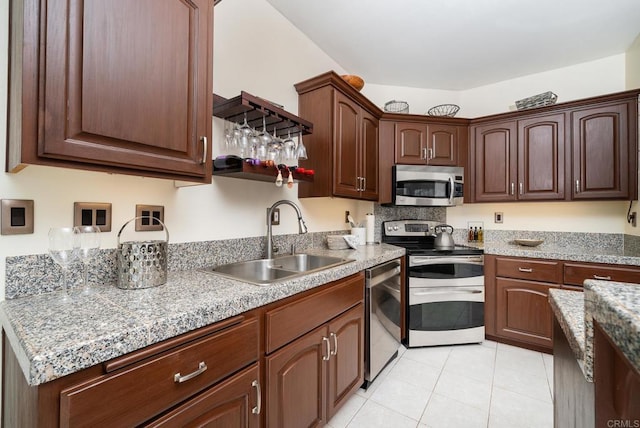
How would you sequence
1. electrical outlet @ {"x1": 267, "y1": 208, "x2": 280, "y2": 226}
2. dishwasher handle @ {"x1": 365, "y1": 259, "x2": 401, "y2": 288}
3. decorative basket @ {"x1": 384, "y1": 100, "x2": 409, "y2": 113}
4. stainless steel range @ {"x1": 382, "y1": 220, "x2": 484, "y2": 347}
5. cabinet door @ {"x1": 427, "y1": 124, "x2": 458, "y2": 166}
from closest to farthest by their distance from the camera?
dishwasher handle @ {"x1": 365, "y1": 259, "x2": 401, "y2": 288} < electrical outlet @ {"x1": 267, "y1": 208, "x2": 280, "y2": 226} < stainless steel range @ {"x1": 382, "y1": 220, "x2": 484, "y2": 347} < cabinet door @ {"x1": 427, "y1": 124, "x2": 458, "y2": 166} < decorative basket @ {"x1": 384, "y1": 100, "x2": 409, "y2": 113}

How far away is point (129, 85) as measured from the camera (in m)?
0.93

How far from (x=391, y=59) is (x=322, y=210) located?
1585 millimetres

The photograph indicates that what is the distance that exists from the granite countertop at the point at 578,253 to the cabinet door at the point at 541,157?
0.49m

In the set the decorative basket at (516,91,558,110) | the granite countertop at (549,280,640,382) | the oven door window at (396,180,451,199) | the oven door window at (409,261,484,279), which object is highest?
the decorative basket at (516,91,558,110)

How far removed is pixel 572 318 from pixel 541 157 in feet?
7.77

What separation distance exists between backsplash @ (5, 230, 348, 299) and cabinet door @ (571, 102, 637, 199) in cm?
272

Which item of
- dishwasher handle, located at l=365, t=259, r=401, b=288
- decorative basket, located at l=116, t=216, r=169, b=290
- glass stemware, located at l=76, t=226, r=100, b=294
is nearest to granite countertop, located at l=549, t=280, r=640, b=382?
dishwasher handle, located at l=365, t=259, r=401, b=288

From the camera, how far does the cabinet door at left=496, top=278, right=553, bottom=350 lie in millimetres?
2311

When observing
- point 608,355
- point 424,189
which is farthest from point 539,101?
point 608,355

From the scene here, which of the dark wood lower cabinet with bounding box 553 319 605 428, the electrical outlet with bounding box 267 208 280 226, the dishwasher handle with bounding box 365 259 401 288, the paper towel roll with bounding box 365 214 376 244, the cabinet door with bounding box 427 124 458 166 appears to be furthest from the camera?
the cabinet door with bounding box 427 124 458 166

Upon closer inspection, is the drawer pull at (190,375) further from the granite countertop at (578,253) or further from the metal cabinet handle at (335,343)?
the granite countertop at (578,253)

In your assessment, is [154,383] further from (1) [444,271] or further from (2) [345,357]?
(1) [444,271]

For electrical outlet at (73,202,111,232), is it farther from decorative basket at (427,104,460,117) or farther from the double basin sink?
decorative basket at (427,104,460,117)

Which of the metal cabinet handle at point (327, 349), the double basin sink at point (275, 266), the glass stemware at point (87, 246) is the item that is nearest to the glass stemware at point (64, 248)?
the glass stemware at point (87, 246)
